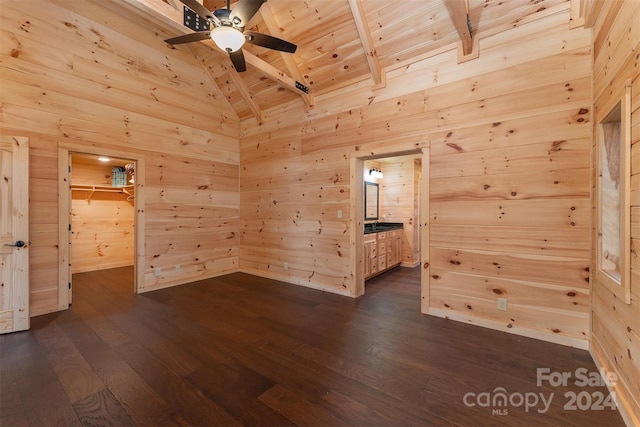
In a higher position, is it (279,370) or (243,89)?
(243,89)

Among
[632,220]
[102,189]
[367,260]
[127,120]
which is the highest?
[127,120]

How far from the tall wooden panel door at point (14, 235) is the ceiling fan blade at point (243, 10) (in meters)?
2.76

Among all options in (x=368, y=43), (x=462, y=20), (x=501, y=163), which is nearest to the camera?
(x=462, y=20)

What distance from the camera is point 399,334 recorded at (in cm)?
264

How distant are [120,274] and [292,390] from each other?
196 inches

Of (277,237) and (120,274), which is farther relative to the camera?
(120,274)

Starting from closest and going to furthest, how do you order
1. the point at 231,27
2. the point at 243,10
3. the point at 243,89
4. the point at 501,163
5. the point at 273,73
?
1. the point at 243,10
2. the point at 231,27
3. the point at 501,163
4. the point at 273,73
5. the point at 243,89

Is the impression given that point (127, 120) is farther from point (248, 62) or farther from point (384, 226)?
point (384, 226)

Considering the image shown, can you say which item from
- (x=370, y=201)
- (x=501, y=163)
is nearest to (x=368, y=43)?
(x=501, y=163)

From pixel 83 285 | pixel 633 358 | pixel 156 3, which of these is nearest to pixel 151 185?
pixel 83 285

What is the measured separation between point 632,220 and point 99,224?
25.7 ft

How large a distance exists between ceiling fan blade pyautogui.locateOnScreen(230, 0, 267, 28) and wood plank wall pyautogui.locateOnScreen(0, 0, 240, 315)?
8.99 feet

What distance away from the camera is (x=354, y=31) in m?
3.18

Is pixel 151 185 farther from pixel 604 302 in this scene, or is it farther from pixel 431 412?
pixel 604 302
